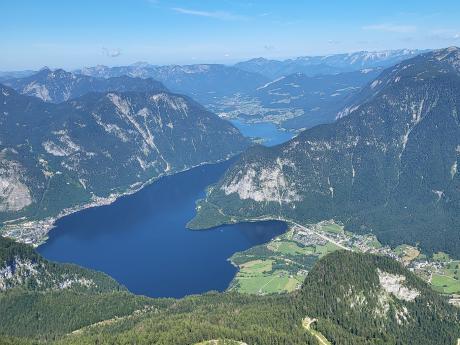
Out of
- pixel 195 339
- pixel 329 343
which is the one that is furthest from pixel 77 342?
pixel 329 343

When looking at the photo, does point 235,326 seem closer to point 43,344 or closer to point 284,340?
point 284,340

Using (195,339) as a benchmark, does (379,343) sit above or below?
below

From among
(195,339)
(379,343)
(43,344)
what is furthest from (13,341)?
(379,343)

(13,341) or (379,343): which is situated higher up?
(13,341)

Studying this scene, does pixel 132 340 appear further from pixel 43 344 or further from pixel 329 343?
pixel 329 343

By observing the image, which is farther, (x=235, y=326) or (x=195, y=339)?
(x=235, y=326)

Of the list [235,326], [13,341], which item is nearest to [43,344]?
[13,341]

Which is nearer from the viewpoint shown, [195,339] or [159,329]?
[195,339]

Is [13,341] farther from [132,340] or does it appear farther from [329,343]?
[329,343]
